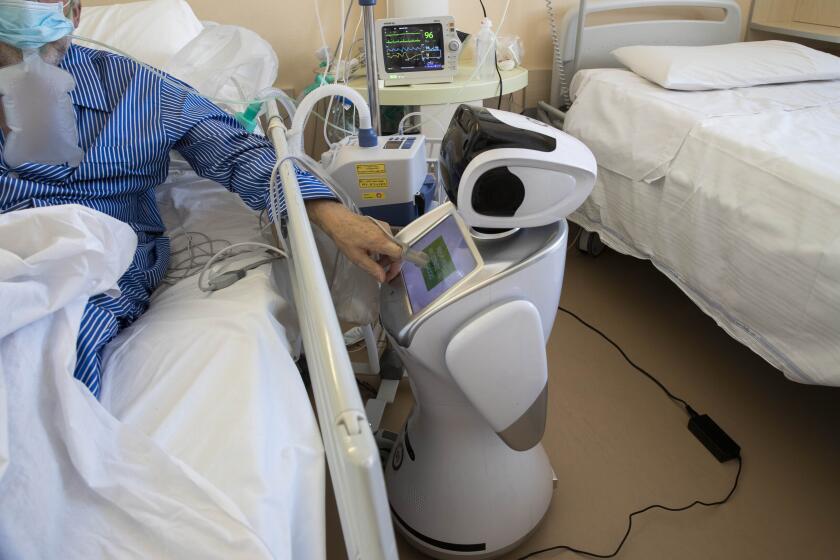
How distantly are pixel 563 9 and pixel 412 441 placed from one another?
193cm

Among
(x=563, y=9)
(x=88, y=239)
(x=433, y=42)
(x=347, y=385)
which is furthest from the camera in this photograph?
(x=563, y=9)

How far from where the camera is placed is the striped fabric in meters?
0.94

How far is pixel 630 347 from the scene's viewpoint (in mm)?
1814

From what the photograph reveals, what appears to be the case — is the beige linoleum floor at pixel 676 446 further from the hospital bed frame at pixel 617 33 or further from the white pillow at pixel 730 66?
the hospital bed frame at pixel 617 33

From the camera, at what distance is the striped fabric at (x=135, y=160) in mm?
943

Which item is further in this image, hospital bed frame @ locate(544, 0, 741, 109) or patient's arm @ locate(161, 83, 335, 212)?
hospital bed frame @ locate(544, 0, 741, 109)

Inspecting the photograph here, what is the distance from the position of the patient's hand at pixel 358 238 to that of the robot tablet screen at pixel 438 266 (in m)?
0.04

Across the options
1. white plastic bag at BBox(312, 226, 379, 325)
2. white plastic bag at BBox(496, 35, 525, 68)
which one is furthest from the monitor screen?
white plastic bag at BBox(312, 226, 379, 325)

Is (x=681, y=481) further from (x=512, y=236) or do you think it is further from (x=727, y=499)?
(x=512, y=236)

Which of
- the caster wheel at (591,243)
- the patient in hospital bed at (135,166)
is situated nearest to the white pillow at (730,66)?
the caster wheel at (591,243)

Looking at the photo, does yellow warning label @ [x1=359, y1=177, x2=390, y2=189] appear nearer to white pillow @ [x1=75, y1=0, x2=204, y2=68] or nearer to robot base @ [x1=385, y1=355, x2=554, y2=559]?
robot base @ [x1=385, y1=355, x2=554, y2=559]

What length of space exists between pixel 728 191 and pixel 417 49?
90 cm

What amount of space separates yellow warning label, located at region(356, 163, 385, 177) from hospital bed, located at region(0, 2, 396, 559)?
1.03ft

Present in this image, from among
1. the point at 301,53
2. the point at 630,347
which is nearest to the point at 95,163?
the point at 301,53
